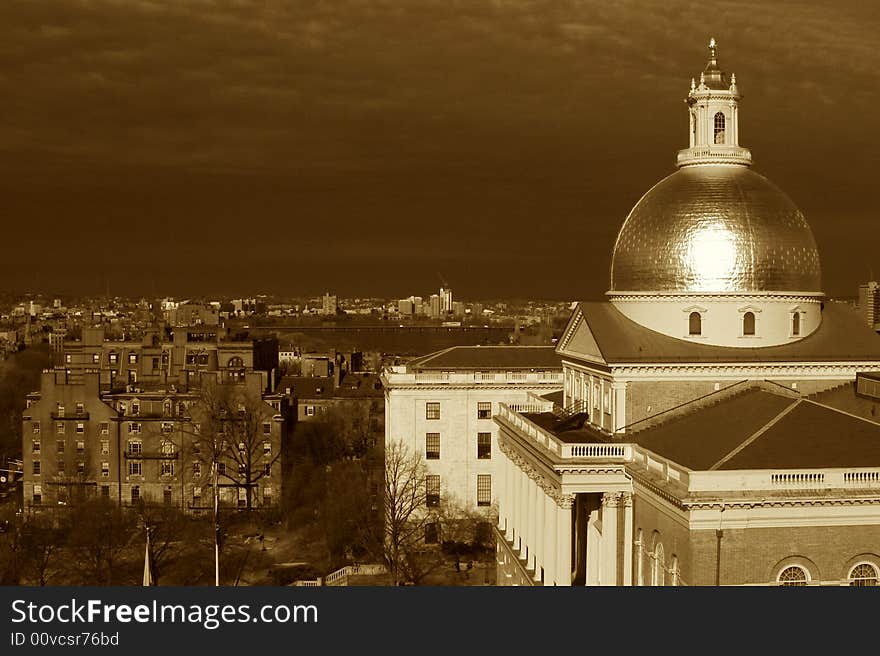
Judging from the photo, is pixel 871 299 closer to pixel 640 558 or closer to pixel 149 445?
pixel 149 445

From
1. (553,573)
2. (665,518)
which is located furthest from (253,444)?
(665,518)

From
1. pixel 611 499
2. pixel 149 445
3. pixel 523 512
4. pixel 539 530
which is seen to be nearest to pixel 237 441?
pixel 149 445

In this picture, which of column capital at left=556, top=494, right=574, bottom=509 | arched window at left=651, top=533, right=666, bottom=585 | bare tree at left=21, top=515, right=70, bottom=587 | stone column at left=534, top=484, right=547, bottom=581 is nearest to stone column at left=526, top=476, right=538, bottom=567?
stone column at left=534, top=484, right=547, bottom=581

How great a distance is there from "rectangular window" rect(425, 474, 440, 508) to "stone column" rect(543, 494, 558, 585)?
2336cm

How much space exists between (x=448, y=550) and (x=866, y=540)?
32.9 meters

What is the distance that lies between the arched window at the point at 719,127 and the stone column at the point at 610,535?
57.2 feet

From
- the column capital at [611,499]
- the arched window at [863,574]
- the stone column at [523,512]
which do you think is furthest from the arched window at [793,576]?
the stone column at [523,512]

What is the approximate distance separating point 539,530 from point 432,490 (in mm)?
22418

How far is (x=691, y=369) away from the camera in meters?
45.3

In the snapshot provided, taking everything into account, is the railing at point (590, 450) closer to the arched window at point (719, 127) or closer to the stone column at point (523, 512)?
the stone column at point (523, 512)

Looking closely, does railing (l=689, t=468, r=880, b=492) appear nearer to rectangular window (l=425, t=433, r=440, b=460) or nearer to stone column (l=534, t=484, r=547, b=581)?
stone column (l=534, t=484, r=547, b=581)

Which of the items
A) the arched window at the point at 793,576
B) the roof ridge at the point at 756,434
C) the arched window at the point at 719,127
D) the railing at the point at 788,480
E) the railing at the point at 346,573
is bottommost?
the railing at the point at 346,573

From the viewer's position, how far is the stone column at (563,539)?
4153 centimetres

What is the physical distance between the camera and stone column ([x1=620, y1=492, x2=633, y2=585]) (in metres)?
39.4
